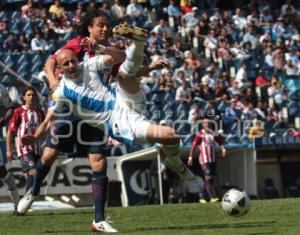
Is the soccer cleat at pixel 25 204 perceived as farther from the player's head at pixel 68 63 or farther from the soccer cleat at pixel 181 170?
the player's head at pixel 68 63

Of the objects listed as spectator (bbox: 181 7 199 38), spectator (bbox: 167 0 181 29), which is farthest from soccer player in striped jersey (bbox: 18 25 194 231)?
spectator (bbox: 167 0 181 29)

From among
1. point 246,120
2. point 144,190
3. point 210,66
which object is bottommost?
point 144,190

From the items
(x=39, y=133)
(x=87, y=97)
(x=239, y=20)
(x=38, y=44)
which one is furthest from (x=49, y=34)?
(x=39, y=133)

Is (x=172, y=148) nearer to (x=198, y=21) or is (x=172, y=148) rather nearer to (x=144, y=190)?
(x=144, y=190)

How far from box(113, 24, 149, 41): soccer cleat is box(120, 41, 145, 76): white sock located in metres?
0.15

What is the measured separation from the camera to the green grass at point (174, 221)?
1000 cm

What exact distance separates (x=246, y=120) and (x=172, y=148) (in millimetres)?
13911

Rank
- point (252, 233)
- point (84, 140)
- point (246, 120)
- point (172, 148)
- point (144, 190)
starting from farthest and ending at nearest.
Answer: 1. point (246, 120)
2. point (144, 190)
3. point (84, 140)
4. point (172, 148)
5. point (252, 233)

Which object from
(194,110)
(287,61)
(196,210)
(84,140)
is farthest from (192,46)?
(84,140)

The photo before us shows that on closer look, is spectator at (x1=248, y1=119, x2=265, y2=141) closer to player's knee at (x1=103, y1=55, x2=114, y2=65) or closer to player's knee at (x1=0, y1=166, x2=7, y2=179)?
player's knee at (x1=0, y1=166, x2=7, y2=179)

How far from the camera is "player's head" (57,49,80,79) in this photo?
9.84 meters

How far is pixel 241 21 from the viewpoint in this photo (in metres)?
29.3

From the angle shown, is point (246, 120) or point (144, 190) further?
point (246, 120)

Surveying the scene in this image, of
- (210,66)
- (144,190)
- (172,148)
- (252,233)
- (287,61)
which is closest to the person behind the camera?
(252,233)
